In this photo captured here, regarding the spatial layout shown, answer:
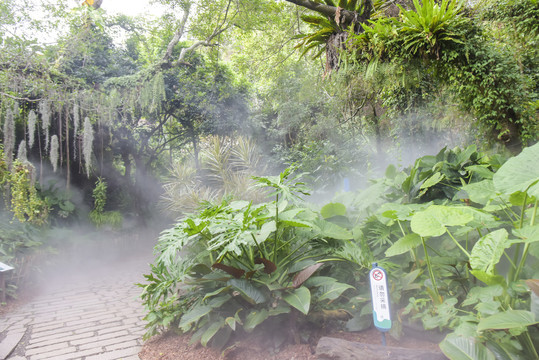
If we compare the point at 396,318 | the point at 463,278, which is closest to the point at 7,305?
the point at 396,318

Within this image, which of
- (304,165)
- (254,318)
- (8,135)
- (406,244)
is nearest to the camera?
(406,244)

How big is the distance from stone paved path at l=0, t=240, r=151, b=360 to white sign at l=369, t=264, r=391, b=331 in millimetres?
1803

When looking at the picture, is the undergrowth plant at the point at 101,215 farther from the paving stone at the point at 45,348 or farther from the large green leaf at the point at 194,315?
the large green leaf at the point at 194,315

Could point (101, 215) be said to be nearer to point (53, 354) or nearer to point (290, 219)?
point (53, 354)

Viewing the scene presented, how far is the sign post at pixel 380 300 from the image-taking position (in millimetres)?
1624

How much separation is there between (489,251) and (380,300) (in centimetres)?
56

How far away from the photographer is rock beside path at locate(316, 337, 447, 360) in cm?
153

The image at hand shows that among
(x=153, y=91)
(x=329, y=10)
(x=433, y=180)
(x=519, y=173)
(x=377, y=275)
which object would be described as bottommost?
(x=377, y=275)

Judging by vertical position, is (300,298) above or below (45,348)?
above

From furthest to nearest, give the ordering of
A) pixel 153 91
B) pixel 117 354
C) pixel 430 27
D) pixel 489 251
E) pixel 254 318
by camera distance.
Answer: pixel 153 91, pixel 430 27, pixel 117 354, pixel 254 318, pixel 489 251

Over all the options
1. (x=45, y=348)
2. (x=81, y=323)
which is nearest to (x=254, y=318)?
(x=45, y=348)

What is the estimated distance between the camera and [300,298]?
1900mm

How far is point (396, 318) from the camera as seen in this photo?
1938 millimetres

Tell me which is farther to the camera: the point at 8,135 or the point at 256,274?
the point at 8,135
